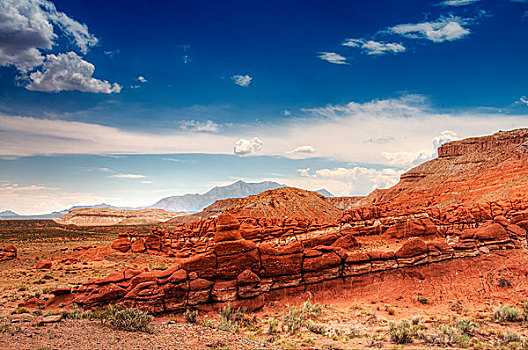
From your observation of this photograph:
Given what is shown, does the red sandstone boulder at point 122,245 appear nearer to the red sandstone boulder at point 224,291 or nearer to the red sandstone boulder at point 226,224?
the red sandstone boulder at point 226,224

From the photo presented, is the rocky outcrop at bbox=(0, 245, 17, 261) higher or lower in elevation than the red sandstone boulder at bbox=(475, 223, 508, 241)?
lower

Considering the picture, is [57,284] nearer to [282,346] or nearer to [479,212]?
[282,346]

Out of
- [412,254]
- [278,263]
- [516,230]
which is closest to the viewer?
[278,263]

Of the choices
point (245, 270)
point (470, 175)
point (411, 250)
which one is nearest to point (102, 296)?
point (245, 270)

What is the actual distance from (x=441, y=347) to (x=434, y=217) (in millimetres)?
29417

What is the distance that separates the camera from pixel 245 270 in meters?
18.7

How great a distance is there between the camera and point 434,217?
38.3 m

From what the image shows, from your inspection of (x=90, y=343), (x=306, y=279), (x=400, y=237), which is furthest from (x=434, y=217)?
(x=90, y=343)

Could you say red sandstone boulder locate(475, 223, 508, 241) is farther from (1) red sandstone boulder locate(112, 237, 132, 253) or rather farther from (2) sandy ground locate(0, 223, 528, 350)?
(1) red sandstone boulder locate(112, 237, 132, 253)

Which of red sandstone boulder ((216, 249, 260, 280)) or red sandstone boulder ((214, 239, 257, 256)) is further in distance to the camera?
red sandstone boulder ((214, 239, 257, 256))

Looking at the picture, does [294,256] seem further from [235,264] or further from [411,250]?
[411,250]

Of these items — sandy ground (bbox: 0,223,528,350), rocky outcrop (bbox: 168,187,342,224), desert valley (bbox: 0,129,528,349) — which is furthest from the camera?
rocky outcrop (bbox: 168,187,342,224)

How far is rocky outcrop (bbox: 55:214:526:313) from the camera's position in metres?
16.9

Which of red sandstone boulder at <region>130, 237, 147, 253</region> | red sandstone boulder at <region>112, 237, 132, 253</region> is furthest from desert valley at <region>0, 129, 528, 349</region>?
red sandstone boulder at <region>130, 237, 147, 253</region>
